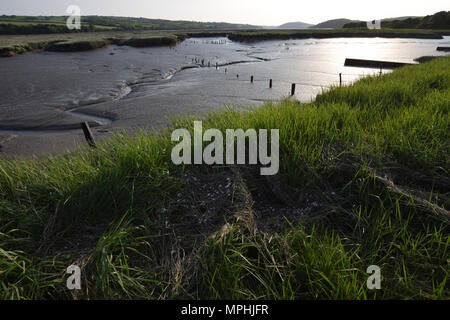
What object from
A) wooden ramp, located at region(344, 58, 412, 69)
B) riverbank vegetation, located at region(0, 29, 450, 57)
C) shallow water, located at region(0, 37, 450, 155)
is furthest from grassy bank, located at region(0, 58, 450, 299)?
riverbank vegetation, located at region(0, 29, 450, 57)

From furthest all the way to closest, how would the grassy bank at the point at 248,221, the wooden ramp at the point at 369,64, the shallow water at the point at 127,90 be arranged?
the wooden ramp at the point at 369,64 → the shallow water at the point at 127,90 → the grassy bank at the point at 248,221

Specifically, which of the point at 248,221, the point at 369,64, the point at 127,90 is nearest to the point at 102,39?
the point at 127,90

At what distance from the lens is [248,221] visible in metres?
2.48

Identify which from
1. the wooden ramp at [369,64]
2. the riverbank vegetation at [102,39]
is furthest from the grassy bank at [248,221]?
the riverbank vegetation at [102,39]

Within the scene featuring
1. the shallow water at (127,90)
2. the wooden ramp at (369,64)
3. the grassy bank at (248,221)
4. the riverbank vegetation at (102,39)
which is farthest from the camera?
the riverbank vegetation at (102,39)

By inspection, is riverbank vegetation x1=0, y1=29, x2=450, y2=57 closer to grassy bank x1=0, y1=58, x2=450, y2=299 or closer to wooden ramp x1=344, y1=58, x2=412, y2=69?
wooden ramp x1=344, y1=58, x2=412, y2=69

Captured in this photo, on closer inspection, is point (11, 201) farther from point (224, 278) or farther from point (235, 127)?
point (235, 127)

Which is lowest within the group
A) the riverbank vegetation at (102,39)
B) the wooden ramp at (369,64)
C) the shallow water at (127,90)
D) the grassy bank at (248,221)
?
the grassy bank at (248,221)

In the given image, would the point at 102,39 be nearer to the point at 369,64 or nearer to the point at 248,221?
the point at 369,64

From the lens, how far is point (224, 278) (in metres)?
1.94

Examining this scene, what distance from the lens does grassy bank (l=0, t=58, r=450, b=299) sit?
6.26ft

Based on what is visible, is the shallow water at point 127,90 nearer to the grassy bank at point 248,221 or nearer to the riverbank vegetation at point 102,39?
the grassy bank at point 248,221

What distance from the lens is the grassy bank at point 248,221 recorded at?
1909mm
